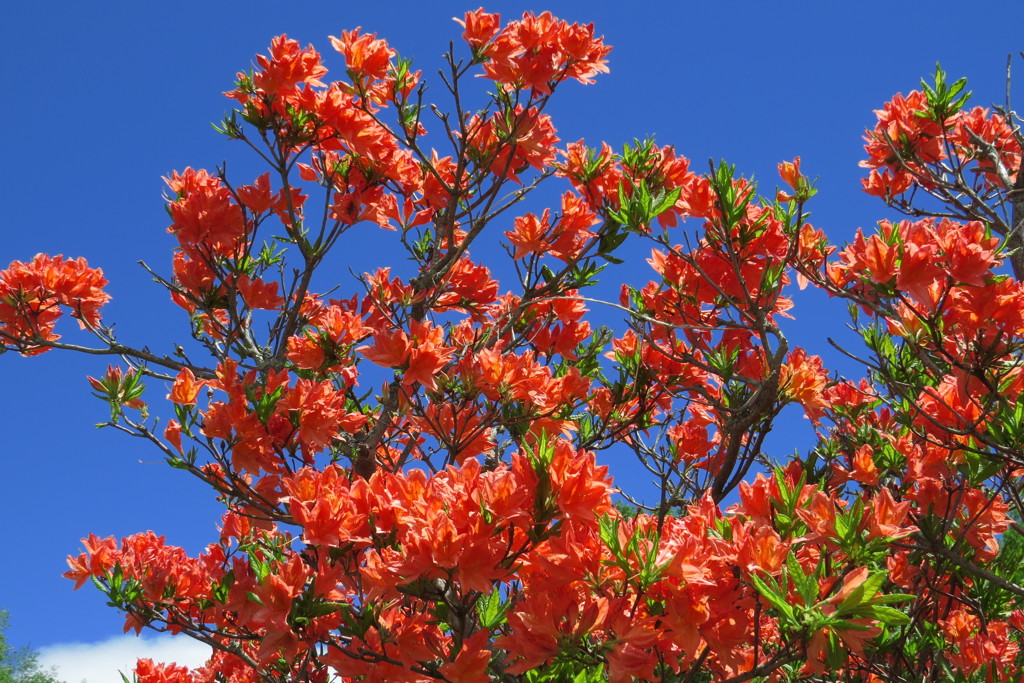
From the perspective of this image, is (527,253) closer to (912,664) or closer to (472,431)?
(472,431)

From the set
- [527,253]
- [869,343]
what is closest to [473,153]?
[527,253]

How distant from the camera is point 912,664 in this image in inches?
122

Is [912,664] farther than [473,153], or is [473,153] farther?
[473,153]

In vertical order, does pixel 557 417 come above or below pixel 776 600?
above

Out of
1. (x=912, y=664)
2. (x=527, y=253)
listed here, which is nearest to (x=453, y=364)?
(x=527, y=253)

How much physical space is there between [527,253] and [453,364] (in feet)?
2.64

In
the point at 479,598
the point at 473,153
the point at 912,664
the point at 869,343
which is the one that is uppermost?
the point at 473,153

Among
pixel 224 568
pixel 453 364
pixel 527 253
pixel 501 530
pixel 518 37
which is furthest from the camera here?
pixel 527 253

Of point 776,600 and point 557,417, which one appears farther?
point 557,417

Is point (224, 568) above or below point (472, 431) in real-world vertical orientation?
below

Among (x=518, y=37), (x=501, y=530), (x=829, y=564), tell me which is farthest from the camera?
(x=518, y=37)

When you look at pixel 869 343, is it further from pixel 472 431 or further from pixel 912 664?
pixel 472 431

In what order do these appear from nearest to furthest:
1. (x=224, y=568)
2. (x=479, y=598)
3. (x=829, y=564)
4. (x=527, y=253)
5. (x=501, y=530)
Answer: (x=829, y=564), (x=501, y=530), (x=479, y=598), (x=224, y=568), (x=527, y=253)

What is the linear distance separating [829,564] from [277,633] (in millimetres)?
1293
